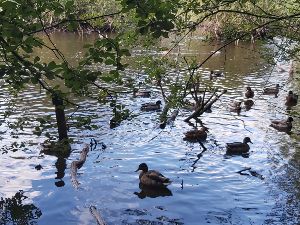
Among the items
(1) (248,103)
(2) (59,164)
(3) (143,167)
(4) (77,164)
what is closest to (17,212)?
(4) (77,164)

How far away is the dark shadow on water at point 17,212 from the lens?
10.1 m

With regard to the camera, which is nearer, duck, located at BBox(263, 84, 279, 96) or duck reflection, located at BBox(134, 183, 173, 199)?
duck reflection, located at BBox(134, 183, 173, 199)

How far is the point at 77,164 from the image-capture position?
44.5 feet

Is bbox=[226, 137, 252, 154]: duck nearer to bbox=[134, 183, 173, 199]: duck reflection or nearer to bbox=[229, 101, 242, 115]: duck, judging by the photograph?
bbox=[134, 183, 173, 199]: duck reflection

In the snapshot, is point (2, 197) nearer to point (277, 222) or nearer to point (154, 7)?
point (277, 222)

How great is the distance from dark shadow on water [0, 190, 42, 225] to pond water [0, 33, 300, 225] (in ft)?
0.08

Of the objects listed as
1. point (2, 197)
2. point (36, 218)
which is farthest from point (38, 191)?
point (36, 218)

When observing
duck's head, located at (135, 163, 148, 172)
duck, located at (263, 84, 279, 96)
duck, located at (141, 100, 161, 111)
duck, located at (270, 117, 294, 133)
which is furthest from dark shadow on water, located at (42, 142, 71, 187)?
duck, located at (263, 84, 279, 96)

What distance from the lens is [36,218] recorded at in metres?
10.2

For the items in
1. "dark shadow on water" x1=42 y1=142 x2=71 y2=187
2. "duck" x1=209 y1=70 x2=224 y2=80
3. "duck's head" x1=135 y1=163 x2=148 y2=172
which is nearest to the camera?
"dark shadow on water" x1=42 y1=142 x2=71 y2=187

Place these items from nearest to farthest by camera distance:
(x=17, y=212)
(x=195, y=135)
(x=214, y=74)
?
(x=17, y=212), (x=195, y=135), (x=214, y=74)

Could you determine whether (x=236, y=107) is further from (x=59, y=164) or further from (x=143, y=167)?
(x=59, y=164)

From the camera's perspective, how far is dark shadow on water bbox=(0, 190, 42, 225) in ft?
33.1

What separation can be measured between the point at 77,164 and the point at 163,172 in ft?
9.36
